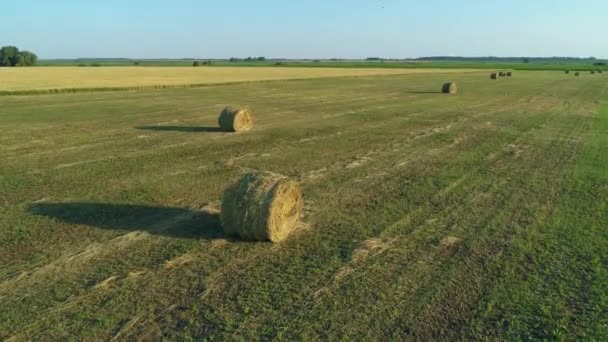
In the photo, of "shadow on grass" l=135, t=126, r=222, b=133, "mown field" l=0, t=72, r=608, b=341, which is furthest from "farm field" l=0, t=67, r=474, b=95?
"mown field" l=0, t=72, r=608, b=341

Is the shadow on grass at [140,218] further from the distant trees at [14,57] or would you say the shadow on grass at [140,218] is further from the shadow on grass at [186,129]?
the distant trees at [14,57]

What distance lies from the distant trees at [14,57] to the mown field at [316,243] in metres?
112

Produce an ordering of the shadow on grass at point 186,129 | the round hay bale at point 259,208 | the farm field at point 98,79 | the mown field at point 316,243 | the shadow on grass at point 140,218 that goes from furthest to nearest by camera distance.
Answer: the farm field at point 98,79
the shadow on grass at point 186,129
the shadow on grass at point 140,218
the round hay bale at point 259,208
the mown field at point 316,243

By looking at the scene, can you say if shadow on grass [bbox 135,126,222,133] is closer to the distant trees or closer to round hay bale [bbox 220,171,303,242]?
round hay bale [bbox 220,171,303,242]

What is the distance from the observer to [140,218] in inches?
350

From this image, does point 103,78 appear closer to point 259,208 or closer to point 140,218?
point 140,218

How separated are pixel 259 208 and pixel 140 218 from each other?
2.54 meters

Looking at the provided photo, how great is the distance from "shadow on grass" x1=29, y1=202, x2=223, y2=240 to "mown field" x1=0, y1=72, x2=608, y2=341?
0.13 ft

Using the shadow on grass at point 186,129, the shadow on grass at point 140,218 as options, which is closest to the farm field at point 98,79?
the shadow on grass at point 186,129

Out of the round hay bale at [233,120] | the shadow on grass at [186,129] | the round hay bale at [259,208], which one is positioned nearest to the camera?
the round hay bale at [259,208]

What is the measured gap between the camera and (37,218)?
28.7ft

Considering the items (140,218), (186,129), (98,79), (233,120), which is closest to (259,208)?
(140,218)

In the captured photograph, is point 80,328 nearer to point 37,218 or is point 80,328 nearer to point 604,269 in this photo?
point 37,218

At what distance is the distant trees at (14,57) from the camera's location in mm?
110875
